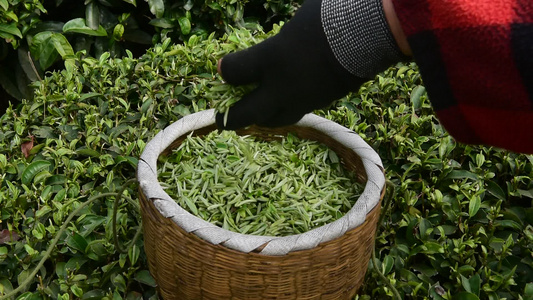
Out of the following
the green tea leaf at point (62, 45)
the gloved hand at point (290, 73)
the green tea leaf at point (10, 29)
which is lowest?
the green tea leaf at point (62, 45)

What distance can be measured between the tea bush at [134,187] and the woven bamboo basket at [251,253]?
0.28 meters

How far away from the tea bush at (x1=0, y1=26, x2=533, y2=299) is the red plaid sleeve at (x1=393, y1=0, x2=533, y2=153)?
26.7 inches

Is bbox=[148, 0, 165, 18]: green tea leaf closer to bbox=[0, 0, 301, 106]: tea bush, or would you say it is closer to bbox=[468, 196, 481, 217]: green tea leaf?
bbox=[0, 0, 301, 106]: tea bush

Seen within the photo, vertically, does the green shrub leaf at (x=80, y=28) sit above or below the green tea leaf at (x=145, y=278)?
above

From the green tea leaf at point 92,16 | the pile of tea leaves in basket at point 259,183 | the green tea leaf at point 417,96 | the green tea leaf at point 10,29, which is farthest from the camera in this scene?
the green tea leaf at point 92,16

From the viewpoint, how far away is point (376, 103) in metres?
2.27

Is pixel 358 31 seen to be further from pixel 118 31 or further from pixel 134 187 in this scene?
pixel 118 31

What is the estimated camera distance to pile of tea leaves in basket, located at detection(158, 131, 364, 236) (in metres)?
1.46

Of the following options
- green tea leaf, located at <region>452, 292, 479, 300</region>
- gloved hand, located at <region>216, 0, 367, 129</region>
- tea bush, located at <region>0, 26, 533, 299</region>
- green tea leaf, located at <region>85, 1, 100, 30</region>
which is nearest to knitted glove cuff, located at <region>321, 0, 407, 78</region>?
gloved hand, located at <region>216, 0, 367, 129</region>

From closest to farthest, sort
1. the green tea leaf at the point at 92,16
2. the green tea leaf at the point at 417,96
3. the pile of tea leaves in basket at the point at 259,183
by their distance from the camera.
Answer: the pile of tea leaves in basket at the point at 259,183, the green tea leaf at the point at 417,96, the green tea leaf at the point at 92,16

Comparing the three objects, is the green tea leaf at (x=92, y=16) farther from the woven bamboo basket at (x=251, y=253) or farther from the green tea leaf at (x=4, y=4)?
the woven bamboo basket at (x=251, y=253)

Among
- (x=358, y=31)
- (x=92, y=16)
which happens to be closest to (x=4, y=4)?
(x=92, y=16)

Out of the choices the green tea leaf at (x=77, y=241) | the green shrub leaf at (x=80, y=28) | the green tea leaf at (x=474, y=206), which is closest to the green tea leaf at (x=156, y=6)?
the green shrub leaf at (x=80, y=28)

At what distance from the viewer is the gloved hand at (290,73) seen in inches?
42.0
